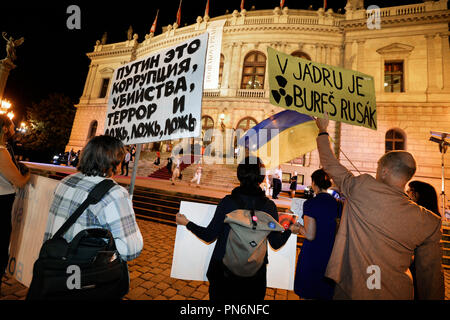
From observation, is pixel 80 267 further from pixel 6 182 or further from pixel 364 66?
pixel 364 66

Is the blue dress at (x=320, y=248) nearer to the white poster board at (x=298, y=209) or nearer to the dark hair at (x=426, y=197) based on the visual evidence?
the white poster board at (x=298, y=209)

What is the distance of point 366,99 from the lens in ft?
8.86

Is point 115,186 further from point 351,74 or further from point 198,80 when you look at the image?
point 351,74

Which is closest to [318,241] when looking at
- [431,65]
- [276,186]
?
[276,186]

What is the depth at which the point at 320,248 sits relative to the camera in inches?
71.9

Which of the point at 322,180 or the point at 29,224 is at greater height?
the point at 322,180

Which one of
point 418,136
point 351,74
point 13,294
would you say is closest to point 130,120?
point 13,294

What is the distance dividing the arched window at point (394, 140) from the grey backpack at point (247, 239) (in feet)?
51.1

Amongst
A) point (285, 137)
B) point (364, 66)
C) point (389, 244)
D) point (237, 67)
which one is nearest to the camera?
point (389, 244)

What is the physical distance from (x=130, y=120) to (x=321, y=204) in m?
2.56

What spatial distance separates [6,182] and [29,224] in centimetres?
71

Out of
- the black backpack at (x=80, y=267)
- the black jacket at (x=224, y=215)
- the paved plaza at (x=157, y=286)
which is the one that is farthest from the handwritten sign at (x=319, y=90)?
the paved plaza at (x=157, y=286)

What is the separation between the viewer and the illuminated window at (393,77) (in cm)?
1362

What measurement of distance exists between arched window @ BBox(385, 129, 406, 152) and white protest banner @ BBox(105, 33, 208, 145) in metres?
15.4
